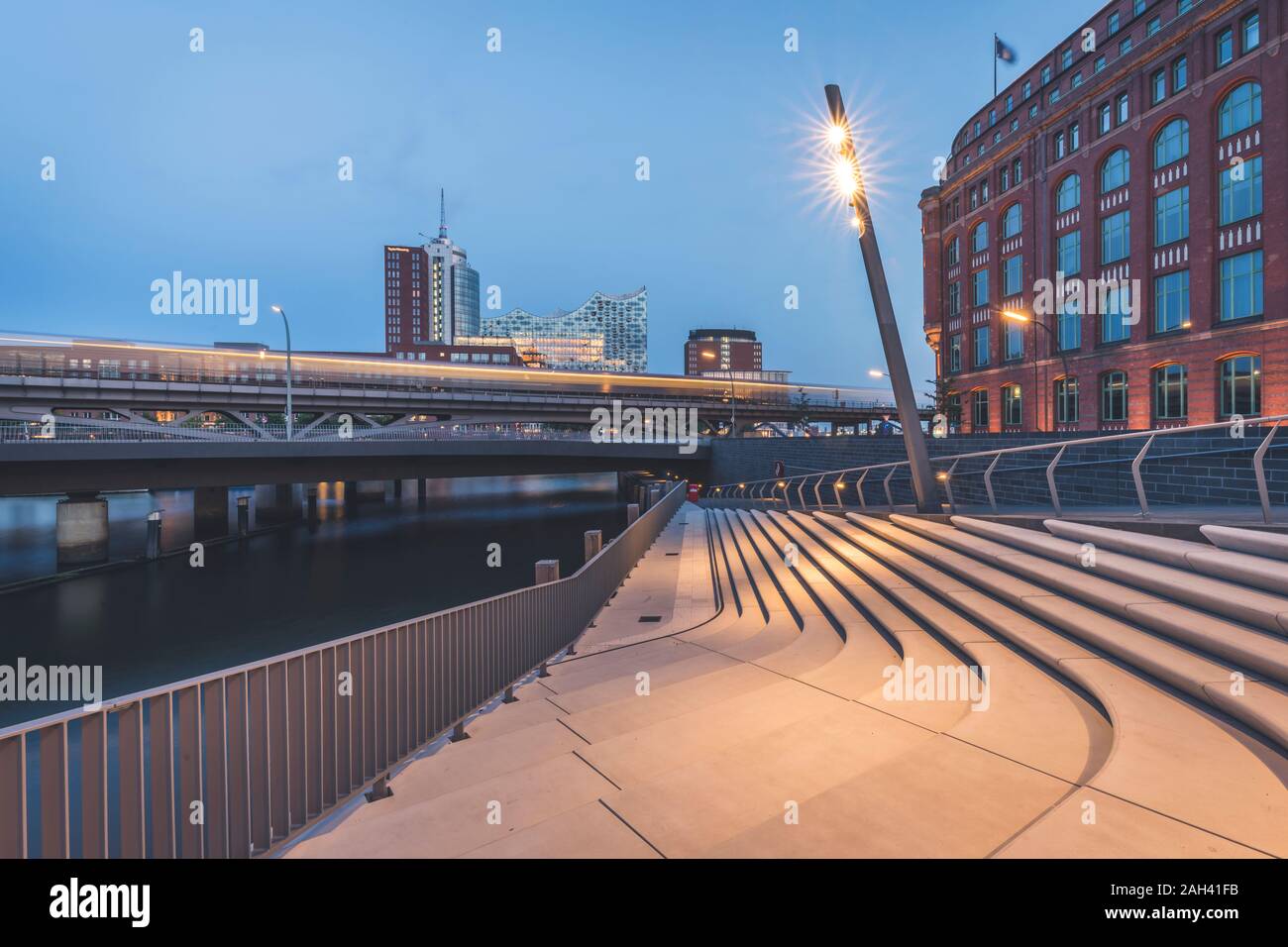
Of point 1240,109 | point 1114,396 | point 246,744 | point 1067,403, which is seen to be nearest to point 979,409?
point 1067,403

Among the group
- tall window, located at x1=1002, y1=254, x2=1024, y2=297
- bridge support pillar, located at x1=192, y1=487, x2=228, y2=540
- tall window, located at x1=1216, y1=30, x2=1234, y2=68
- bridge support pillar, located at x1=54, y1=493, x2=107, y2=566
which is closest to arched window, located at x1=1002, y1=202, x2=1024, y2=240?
tall window, located at x1=1002, y1=254, x2=1024, y2=297

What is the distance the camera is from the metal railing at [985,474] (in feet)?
23.4

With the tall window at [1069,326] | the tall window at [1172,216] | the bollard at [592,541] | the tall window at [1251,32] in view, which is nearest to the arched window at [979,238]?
the tall window at [1069,326]

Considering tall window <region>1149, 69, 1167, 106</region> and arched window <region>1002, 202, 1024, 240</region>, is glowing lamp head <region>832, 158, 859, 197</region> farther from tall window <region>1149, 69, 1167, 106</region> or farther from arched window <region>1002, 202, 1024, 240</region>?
arched window <region>1002, 202, 1024, 240</region>

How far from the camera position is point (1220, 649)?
4.18m

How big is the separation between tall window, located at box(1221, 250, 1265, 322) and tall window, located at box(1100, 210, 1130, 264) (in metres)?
5.69

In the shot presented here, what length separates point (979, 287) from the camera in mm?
45781

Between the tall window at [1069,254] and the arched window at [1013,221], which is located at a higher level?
the arched window at [1013,221]

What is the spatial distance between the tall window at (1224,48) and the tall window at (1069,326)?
12198 millimetres

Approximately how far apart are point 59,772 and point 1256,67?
43.6 meters

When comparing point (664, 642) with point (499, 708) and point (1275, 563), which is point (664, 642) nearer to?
point (499, 708)

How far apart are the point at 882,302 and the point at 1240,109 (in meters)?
31.3

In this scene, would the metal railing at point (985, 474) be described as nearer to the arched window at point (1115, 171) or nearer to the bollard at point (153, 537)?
the arched window at point (1115, 171)
